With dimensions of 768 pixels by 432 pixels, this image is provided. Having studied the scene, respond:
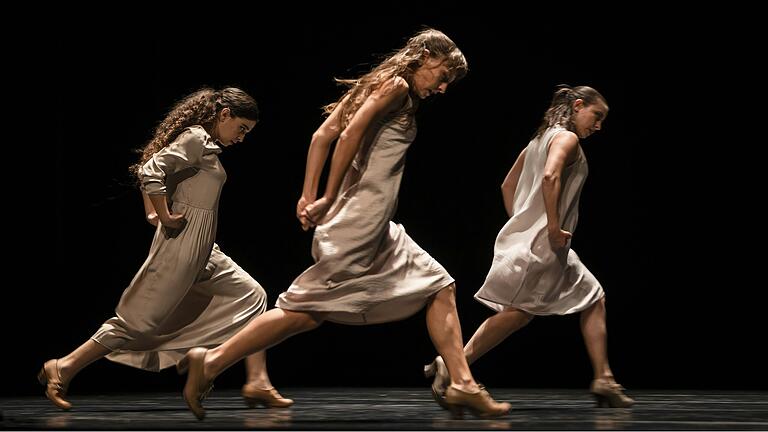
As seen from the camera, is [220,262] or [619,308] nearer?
[220,262]

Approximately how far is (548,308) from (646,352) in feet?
7.97

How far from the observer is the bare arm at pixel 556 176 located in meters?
4.34

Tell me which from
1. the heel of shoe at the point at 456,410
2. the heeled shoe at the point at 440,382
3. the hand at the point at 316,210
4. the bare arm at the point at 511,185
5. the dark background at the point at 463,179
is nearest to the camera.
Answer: the hand at the point at 316,210

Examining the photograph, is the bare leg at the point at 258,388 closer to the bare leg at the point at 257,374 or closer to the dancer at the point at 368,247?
the bare leg at the point at 257,374

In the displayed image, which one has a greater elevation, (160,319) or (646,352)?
(160,319)

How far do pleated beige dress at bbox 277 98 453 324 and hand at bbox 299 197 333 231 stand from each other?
0.03m

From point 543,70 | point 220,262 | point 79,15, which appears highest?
point 79,15

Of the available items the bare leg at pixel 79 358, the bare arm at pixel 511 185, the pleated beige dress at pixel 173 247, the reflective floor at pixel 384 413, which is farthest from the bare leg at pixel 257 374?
the bare arm at pixel 511 185

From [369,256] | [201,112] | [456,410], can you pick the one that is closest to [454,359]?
[456,410]

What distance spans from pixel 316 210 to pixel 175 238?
910 millimetres

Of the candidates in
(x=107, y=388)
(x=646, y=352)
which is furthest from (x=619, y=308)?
(x=107, y=388)

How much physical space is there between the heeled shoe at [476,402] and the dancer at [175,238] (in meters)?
0.96

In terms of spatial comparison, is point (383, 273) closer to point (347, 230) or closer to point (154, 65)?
point (347, 230)

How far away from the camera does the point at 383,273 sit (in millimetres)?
3705
